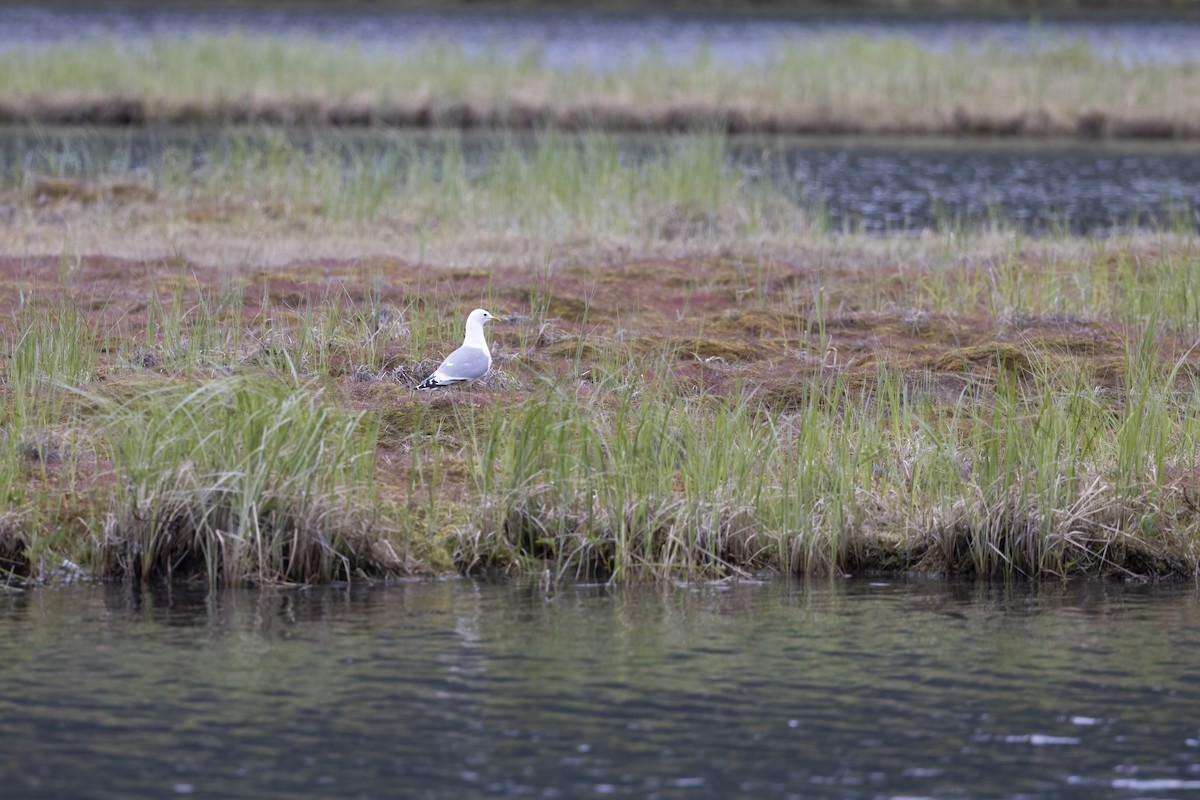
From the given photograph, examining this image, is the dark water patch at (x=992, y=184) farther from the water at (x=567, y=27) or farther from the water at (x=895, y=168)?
the water at (x=567, y=27)

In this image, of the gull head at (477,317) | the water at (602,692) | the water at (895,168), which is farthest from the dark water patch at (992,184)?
→ the water at (602,692)

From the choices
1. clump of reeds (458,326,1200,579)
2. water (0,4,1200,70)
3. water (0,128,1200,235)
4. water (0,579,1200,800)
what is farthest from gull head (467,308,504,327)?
water (0,4,1200,70)

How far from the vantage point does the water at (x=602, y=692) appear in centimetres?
604

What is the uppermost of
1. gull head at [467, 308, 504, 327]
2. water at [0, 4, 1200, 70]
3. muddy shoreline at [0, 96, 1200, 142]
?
water at [0, 4, 1200, 70]

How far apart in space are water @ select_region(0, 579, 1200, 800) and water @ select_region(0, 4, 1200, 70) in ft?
103

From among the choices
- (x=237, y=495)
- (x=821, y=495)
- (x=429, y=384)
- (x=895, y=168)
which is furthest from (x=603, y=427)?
(x=895, y=168)

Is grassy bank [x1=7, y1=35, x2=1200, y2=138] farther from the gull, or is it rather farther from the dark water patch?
the gull

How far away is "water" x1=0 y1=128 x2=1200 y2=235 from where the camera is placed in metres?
20.1

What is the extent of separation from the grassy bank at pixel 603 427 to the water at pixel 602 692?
322 millimetres

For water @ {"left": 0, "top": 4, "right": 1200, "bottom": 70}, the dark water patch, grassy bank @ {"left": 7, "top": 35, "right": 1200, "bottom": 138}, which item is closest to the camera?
the dark water patch

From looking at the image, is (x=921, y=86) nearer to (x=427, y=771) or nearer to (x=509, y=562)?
(x=509, y=562)

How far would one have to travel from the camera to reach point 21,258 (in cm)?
1464

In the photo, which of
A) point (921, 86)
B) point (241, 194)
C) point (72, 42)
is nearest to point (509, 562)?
point (241, 194)

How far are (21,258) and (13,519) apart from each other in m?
6.72
